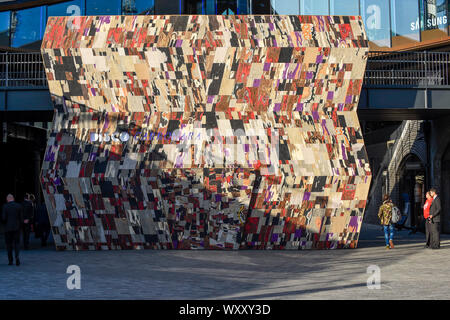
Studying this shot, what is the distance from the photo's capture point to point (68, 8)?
35.5 m

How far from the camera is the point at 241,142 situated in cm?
2039

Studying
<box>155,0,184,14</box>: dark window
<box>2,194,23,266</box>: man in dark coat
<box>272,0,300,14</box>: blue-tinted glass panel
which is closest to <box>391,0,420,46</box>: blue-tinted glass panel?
<box>272,0,300,14</box>: blue-tinted glass panel

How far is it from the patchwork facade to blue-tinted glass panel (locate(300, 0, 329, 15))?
11273 millimetres

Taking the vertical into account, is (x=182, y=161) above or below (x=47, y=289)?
above

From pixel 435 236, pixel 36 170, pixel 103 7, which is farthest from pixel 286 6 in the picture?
pixel 36 170

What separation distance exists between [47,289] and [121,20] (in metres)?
11.3

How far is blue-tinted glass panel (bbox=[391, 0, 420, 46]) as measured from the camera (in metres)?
32.2

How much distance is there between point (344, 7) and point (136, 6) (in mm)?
10482

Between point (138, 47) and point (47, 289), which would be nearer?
point (47, 289)

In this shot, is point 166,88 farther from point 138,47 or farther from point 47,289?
point 47,289

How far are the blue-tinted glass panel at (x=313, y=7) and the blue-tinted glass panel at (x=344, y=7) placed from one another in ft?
1.33

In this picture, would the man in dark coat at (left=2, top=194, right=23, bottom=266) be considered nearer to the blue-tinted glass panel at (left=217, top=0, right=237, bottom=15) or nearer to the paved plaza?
the paved plaza

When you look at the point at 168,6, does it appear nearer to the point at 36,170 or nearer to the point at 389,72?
the point at 389,72
